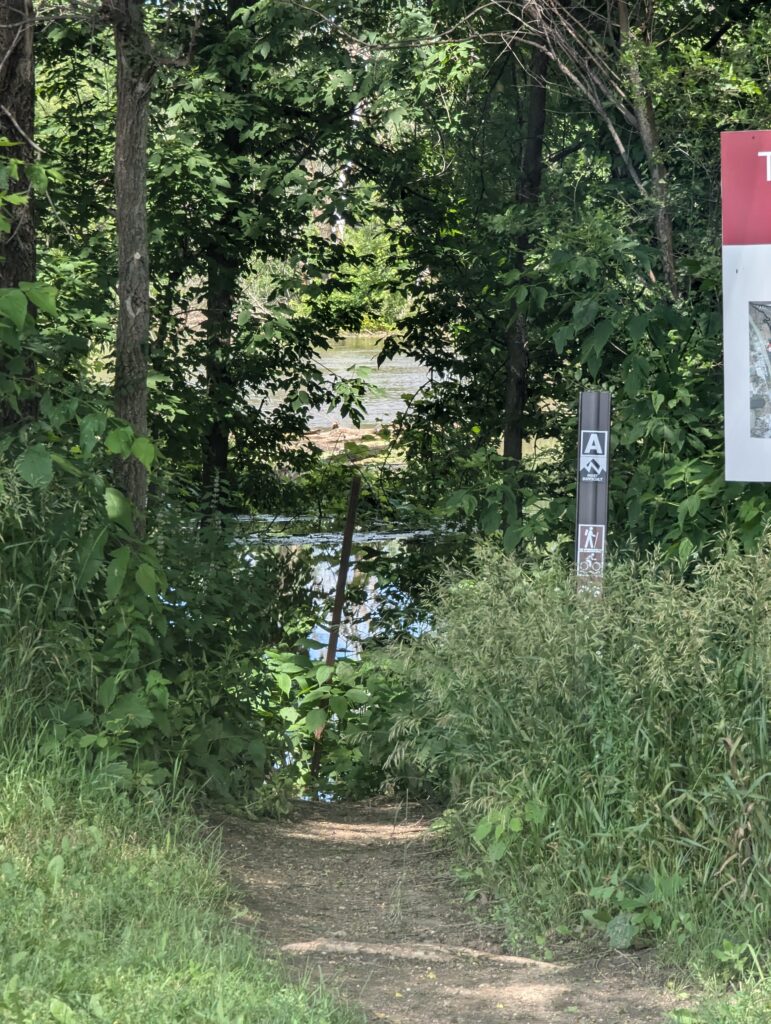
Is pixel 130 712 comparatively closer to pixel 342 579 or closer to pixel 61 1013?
pixel 61 1013

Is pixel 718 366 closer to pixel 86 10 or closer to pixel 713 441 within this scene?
pixel 713 441

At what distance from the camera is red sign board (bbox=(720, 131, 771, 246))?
500 cm

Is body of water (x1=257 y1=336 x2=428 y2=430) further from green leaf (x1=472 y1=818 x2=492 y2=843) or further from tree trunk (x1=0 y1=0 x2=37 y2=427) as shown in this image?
green leaf (x1=472 y1=818 x2=492 y2=843)

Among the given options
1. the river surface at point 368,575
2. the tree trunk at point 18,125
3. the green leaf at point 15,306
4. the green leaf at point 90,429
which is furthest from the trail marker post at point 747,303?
the river surface at point 368,575

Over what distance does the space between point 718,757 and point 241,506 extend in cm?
678

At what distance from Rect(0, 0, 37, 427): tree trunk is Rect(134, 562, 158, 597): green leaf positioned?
1.14 meters

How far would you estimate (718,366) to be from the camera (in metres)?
5.83

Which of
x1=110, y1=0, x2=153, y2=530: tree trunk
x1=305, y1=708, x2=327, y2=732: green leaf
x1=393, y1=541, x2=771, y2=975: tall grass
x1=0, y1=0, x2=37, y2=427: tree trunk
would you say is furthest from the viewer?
x1=305, y1=708, x2=327, y2=732: green leaf

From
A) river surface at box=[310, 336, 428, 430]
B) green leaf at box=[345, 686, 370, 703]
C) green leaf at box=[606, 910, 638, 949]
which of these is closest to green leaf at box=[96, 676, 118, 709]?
green leaf at box=[606, 910, 638, 949]

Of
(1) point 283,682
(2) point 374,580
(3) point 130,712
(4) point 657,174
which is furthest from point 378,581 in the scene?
(3) point 130,712

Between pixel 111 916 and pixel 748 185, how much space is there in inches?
140

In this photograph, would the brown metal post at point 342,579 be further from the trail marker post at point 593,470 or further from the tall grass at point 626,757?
the tall grass at point 626,757

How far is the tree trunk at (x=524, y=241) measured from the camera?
340 inches

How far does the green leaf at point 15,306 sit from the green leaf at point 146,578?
0.95 meters
